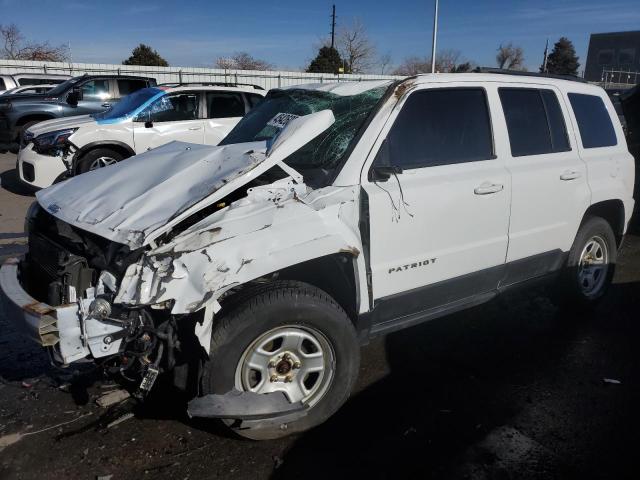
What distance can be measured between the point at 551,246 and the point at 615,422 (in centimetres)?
145

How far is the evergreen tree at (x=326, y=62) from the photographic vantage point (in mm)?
39656

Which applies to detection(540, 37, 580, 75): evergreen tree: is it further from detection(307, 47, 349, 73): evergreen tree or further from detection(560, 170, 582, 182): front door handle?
detection(560, 170, 582, 182): front door handle

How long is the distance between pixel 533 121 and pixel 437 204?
1305 mm

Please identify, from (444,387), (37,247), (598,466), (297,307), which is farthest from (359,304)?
(37,247)

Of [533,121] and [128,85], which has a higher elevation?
[128,85]

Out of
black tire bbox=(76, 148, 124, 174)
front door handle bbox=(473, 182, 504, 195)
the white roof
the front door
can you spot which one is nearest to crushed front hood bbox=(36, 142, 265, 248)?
the front door

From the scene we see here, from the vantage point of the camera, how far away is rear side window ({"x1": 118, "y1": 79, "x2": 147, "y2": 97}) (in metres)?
12.9

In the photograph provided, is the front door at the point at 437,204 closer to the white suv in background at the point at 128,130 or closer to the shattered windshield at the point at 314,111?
the shattered windshield at the point at 314,111

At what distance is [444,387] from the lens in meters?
3.41

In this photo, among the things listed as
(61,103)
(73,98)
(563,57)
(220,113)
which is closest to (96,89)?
(73,98)

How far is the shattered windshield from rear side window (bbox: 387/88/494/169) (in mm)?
240

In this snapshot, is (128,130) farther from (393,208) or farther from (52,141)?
(393,208)

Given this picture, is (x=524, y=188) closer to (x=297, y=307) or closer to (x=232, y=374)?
(x=297, y=307)

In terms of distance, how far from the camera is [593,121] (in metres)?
4.42
